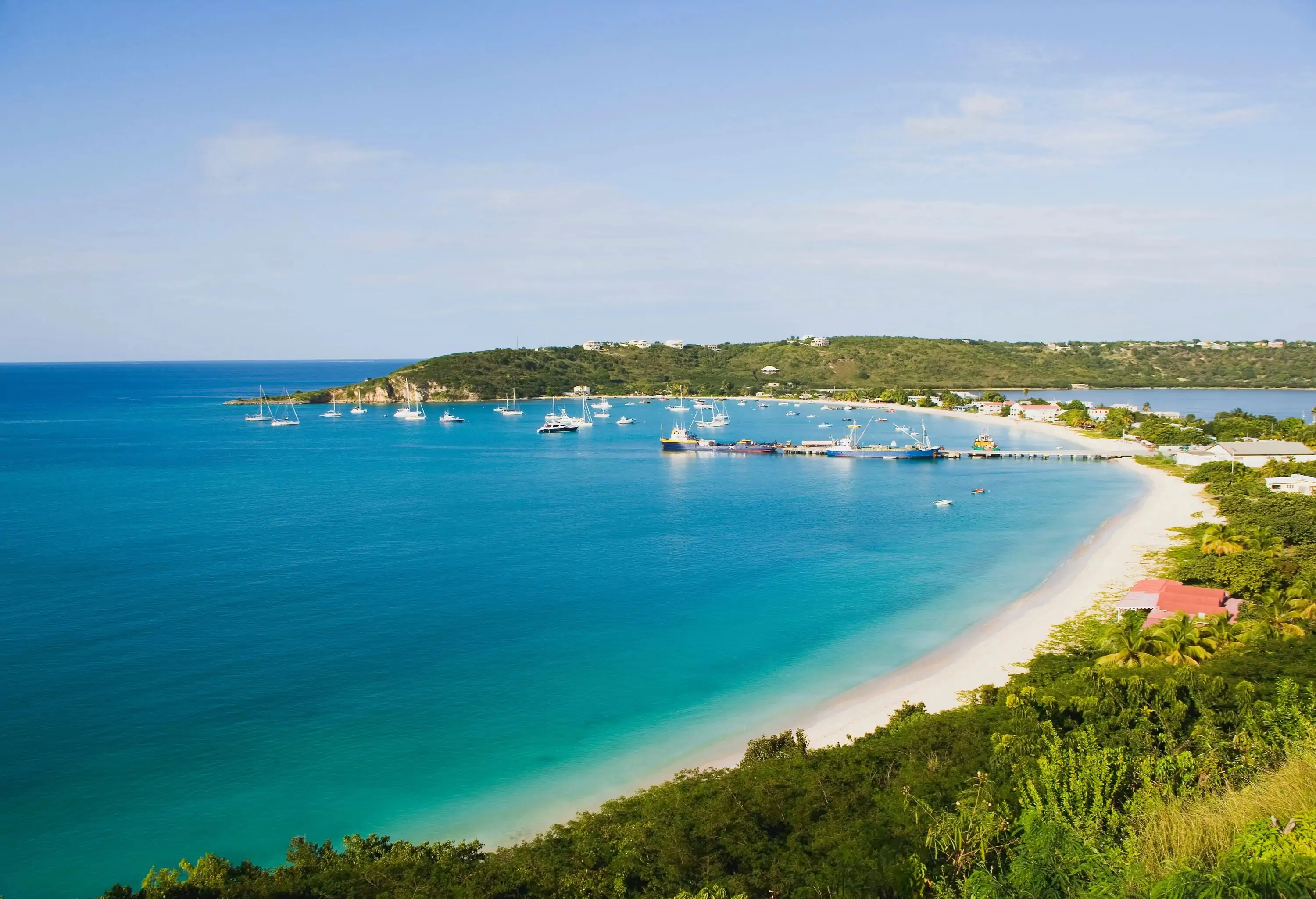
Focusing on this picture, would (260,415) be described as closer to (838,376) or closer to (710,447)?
(710,447)

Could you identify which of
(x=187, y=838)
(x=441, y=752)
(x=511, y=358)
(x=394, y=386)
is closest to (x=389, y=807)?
(x=441, y=752)

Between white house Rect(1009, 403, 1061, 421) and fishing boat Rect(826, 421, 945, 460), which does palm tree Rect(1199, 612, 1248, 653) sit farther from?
white house Rect(1009, 403, 1061, 421)

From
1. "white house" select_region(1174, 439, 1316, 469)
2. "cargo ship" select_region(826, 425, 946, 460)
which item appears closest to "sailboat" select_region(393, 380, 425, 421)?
"cargo ship" select_region(826, 425, 946, 460)


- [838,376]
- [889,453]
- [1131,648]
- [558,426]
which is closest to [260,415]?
[558,426]

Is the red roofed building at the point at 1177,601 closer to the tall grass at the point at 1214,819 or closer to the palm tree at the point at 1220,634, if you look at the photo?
the palm tree at the point at 1220,634

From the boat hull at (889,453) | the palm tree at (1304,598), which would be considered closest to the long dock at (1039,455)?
the boat hull at (889,453)

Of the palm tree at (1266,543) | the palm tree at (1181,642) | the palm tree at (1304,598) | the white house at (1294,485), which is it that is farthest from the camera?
the white house at (1294,485)
